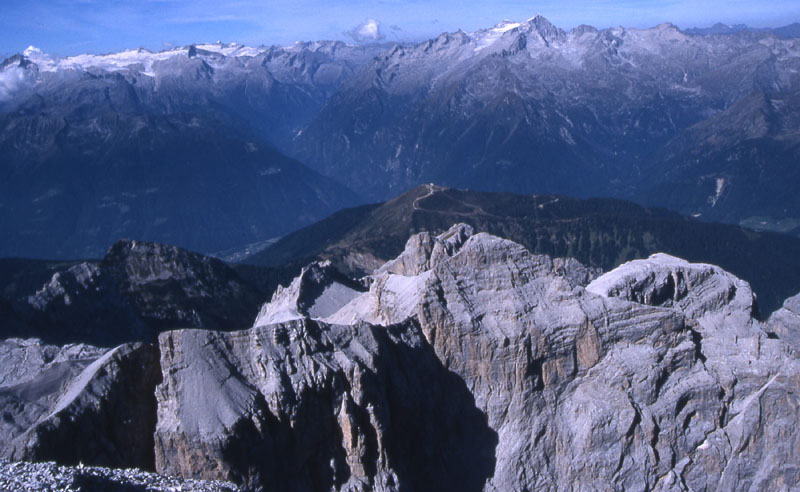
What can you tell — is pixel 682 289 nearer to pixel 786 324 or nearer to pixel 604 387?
pixel 604 387

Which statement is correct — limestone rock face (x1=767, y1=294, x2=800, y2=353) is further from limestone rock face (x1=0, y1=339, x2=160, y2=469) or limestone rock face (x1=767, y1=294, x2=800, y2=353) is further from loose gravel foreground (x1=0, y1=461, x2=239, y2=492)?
limestone rock face (x1=0, y1=339, x2=160, y2=469)

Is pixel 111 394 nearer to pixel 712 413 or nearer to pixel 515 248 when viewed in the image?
pixel 515 248

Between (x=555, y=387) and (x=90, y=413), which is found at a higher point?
(x=90, y=413)

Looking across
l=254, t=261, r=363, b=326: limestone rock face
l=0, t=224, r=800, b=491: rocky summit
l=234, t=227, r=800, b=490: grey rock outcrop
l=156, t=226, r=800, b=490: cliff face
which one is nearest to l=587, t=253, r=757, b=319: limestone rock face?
l=0, t=224, r=800, b=491: rocky summit

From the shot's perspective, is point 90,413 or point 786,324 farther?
point 786,324

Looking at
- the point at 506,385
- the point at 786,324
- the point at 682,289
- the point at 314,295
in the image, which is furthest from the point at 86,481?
the point at 786,324

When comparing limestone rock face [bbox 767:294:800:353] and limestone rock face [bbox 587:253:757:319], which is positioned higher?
limestone rock face [bbox 587:253:757:319]

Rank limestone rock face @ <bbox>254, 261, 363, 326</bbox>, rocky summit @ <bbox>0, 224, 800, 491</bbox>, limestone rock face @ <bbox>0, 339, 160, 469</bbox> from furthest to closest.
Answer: limestone rock face @ <bbox>254, 261, 363, 326</bbox>
rocky summit @ <bbox>0, 224, 800, 491</bbox>
limestone rock face @ <bbox>0, 339, 160, 469</bbox>
